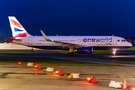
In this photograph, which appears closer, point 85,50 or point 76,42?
point 85,50

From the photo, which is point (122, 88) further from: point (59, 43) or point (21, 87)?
point (59, 43)

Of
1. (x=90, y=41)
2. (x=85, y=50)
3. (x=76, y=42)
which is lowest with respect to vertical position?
(x=85, y=50)

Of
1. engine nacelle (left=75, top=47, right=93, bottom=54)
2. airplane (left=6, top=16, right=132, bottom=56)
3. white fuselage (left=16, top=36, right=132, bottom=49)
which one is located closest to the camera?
engine nacelle (left=75, top=47, right=93, bottom=54)

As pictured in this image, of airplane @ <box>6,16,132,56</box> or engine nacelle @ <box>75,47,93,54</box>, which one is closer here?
engine nacelle @ <box>75,47,93,54</box>

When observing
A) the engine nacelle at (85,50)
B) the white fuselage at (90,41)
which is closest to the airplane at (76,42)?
the white fuselage at (90,41)

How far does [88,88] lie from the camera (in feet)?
46.5

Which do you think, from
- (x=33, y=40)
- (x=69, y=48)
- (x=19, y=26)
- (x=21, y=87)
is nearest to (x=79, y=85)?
(x=21, y=87)

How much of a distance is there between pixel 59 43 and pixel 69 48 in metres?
2.06

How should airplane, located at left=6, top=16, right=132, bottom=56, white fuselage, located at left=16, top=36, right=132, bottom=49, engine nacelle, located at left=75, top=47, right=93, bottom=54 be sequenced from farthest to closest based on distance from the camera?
white fuselage, located at left=16, top=36, right=132, bottom=49, airplane, located at left=6, top=16, right=132, bottom=56, engine nacelle, located at left=75, top=47, right=93, bottom=54

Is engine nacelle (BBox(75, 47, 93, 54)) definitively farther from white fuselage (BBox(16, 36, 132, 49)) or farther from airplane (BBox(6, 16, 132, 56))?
white fuselage (BBox(16, 36, 132, 49))

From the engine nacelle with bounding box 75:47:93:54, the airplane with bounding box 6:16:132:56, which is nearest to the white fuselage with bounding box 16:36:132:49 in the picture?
the airplane with bounding box 6:16:132:56

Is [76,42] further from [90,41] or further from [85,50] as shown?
[85,50]

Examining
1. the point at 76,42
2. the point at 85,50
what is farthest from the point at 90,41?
the point at 85,50

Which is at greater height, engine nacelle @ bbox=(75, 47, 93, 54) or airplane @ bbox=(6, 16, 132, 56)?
airplane @ bbox=(6, 16, 132, 56)
